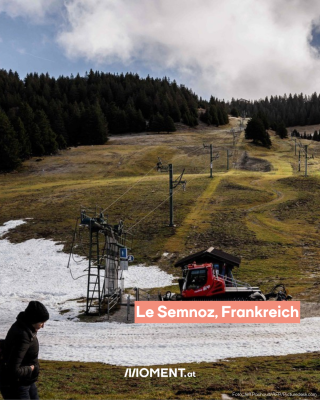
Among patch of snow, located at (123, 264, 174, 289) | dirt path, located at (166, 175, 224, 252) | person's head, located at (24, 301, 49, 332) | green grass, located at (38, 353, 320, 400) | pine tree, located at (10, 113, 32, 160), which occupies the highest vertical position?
pine tree, located at (10, 113, 32, 160)

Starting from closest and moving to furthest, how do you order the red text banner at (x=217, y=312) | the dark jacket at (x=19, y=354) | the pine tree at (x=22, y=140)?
the dark jacket at (x=19, y=354) → the red text banner at (x=217, y=312) → the pine tree at (x=22, y=140)

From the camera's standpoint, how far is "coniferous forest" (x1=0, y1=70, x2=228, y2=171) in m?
106

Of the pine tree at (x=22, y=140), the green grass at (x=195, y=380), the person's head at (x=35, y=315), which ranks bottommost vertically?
the green grass at (x=195, y=380)

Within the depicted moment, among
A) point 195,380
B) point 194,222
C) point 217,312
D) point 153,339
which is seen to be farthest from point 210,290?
point 194,222

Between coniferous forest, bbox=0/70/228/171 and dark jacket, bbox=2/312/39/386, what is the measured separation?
91241mm

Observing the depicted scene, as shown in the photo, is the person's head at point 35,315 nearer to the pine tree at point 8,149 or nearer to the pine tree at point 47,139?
the pine tree at point 8,149

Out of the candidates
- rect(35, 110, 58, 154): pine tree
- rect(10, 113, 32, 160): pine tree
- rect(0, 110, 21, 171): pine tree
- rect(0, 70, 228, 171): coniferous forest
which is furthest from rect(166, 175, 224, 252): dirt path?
rect(35, 110, 58, 154): pine tree

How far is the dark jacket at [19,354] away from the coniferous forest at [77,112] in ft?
299

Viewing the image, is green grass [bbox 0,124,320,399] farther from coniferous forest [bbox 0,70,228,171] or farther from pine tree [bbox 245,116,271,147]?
pine tree [bbox 245,116,271,147]

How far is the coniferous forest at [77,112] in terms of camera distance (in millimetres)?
106062

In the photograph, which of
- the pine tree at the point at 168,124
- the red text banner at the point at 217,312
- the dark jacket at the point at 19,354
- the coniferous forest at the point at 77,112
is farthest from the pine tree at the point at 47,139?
the dark jacket at the point at 19,354

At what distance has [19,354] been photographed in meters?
7.06

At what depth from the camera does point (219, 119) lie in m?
179

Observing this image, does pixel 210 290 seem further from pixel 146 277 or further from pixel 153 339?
pixel 146 277
